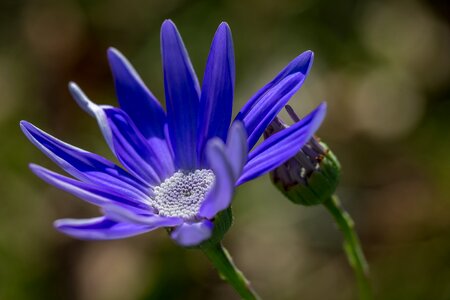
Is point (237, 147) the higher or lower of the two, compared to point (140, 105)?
higher

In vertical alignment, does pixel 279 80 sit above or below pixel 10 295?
above

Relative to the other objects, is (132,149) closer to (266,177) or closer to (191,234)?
(191,234)

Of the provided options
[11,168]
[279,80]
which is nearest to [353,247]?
[279,80]

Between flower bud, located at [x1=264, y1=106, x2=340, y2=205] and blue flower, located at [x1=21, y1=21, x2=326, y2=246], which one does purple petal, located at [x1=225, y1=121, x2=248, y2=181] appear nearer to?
blue flower, located at [x1=21, y1=21, x2=326, y2=246]

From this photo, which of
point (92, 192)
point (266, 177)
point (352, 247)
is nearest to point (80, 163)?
point (92, 192)

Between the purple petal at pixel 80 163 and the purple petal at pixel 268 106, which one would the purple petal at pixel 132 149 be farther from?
the purple petal at pixel 268 106

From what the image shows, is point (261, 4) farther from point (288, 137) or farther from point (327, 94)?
point (288, 137)

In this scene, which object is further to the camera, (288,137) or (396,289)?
(396,289)
